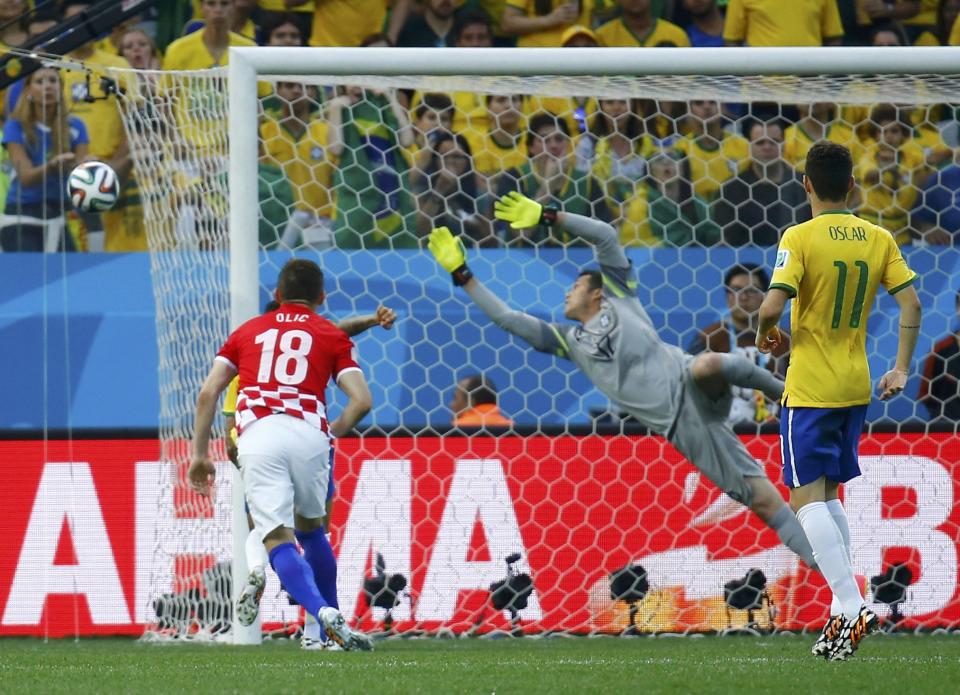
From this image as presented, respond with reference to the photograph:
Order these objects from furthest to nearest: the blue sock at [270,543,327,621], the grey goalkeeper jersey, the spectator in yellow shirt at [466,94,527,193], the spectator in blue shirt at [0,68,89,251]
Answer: the spectator in blue shirt at [0,68,89,251]
the spectator in yellow shirt at [466,94,527,193]
the grey goalkeeper jersey
the blue sock at [270,543,327,621]

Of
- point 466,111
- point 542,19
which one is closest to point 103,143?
point 466,111

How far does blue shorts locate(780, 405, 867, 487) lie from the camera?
16.6 feet

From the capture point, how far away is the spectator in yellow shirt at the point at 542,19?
1038 centimetres

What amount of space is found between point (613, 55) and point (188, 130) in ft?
7.18

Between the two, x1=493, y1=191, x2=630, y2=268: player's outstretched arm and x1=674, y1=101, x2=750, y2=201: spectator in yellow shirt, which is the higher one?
x1=674, y1=101, x2=750, y2=201: spectator in yellow shirt

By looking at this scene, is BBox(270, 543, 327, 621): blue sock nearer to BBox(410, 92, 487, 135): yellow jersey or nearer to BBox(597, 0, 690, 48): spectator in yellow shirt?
BBox(410, 92, 487, 135): yellow jersey

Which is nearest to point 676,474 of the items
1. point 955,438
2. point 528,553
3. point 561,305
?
point 528,553

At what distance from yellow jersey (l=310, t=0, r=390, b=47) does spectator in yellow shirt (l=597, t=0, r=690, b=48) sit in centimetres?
152

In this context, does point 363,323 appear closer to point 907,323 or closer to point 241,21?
point 907,323

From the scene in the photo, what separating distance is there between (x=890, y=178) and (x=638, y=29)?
219 centimetres

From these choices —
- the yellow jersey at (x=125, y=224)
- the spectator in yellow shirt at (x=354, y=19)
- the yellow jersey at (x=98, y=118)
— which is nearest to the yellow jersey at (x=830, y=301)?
the yellow jersey at (x=125, y=224)

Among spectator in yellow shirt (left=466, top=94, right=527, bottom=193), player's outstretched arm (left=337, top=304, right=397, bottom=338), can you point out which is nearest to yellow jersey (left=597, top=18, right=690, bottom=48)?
spectator in yellow shirt (left=466, top=94, right=527, bottom=193)

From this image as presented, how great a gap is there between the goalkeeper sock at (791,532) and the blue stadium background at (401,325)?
1.88m

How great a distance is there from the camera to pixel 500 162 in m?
9.02
